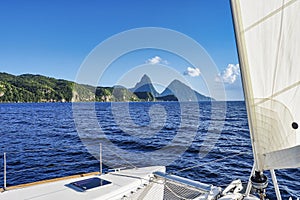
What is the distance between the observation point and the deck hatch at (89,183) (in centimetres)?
294

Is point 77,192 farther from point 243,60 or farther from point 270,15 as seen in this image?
point 270,15

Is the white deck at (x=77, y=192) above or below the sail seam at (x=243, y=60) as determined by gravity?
below

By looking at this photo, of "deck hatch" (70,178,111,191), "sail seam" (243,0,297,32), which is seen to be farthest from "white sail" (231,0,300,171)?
"deck hatch" (70,178,111,191)

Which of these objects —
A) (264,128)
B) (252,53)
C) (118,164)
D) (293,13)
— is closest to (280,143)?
(264,128)

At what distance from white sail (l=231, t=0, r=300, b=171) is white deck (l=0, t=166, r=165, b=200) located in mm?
1746

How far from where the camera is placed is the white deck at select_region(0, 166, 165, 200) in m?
2.69

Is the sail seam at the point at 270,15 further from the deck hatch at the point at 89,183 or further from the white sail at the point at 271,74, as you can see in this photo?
the deck hatch at the point at 89,183

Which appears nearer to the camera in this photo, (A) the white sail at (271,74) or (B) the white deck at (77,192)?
(A) the white sail at (271,74)

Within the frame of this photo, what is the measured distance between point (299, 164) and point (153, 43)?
10002mm

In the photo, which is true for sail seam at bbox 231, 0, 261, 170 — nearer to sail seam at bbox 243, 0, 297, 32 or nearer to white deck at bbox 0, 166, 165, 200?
sail seam at bbox 243, 0, 297, 32

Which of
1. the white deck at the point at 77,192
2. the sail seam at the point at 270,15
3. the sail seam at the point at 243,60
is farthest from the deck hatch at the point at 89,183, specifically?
the sail seam at the point at 270,15

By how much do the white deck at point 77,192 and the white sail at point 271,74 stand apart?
68.7 inches

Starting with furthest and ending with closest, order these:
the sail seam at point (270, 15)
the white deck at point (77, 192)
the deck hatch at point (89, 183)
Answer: the deck hatch at point (89, 183) < the white deck at point (77, 192) < the sail seam at point (270, 15)

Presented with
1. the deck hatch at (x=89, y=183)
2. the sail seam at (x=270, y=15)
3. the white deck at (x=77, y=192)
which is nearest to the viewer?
the sail seam at (x=270, y=15)
